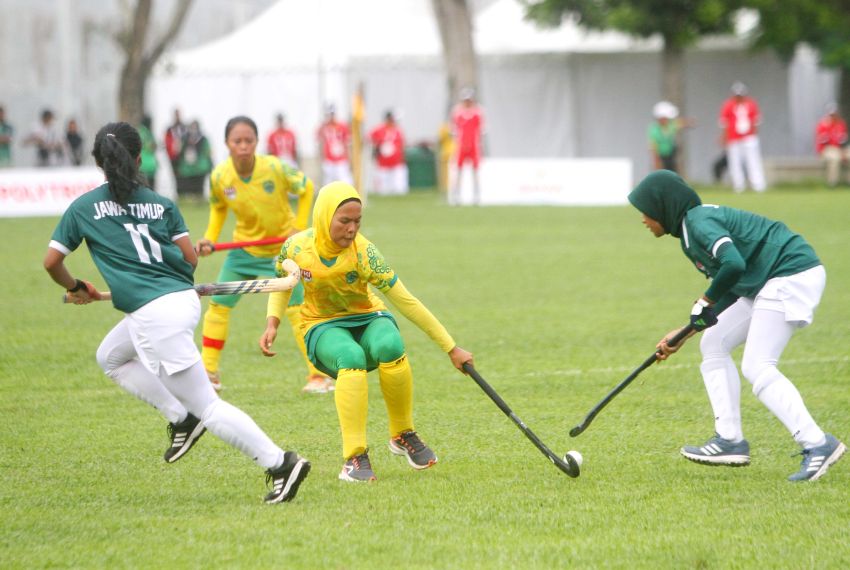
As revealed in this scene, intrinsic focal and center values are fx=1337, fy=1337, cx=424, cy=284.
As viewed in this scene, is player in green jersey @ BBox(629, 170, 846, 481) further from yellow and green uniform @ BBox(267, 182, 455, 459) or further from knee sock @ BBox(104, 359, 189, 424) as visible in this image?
knee sock @ BBox(104, 359, 189, 424)

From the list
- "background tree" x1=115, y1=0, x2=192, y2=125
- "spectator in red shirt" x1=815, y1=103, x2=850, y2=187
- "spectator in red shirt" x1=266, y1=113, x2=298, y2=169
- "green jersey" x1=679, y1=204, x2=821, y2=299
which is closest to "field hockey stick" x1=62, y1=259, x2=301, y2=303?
"green jersey" x1=679, y1=204, x2=821, y2=299

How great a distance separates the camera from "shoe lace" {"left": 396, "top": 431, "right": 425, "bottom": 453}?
704 centimetres

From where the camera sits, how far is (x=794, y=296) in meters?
6.65

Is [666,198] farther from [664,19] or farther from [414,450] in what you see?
[664,19]

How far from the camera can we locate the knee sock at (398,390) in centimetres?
688

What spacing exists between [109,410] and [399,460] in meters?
2.39

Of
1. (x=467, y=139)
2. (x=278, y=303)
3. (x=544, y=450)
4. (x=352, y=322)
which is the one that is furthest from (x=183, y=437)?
(x=467, y=139)

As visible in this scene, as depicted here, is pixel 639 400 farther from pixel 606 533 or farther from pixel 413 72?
pixel 413 72

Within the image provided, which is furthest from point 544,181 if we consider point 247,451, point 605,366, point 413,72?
point 247,451

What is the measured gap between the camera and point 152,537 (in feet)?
18.8

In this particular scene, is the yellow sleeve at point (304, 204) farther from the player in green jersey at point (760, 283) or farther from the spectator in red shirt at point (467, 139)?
the spectator in red shirt at point (467, 139)

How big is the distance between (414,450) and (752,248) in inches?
79.7

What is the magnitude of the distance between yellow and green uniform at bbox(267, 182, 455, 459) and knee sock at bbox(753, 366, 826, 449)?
157 cm

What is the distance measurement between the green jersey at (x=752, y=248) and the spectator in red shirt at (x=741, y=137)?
2327cm
